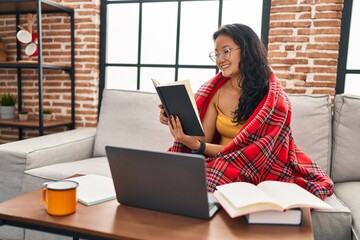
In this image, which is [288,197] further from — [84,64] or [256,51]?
[84,64]

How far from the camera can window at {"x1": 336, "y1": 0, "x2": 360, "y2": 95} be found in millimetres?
2184

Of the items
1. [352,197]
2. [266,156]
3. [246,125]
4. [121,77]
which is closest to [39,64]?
[121,77]

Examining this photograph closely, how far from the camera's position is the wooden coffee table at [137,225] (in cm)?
83

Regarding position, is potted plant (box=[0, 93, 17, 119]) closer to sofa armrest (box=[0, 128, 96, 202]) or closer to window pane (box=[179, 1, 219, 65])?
sofa armrest (box=[0, 128, 96, 202])

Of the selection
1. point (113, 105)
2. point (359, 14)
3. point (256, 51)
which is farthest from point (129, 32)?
point (359, 14)

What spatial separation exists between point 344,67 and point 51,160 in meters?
2.01

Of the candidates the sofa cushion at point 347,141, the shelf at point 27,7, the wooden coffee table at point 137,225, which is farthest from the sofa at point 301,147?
the shelf at point 27,7

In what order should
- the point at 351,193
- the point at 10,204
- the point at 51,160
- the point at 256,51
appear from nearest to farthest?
the point at 10,204 < the point at 256,51 < the point at 351,193 < the point at 51,160

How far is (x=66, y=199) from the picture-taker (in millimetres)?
913

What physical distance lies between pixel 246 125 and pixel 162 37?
1509 millimetres

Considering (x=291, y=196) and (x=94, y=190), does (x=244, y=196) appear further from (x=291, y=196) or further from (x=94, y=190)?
(x=94, y=190)

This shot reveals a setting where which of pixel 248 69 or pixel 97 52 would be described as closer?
pixel 248 69

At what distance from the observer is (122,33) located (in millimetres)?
2771

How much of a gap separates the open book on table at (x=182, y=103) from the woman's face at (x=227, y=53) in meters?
0.35
